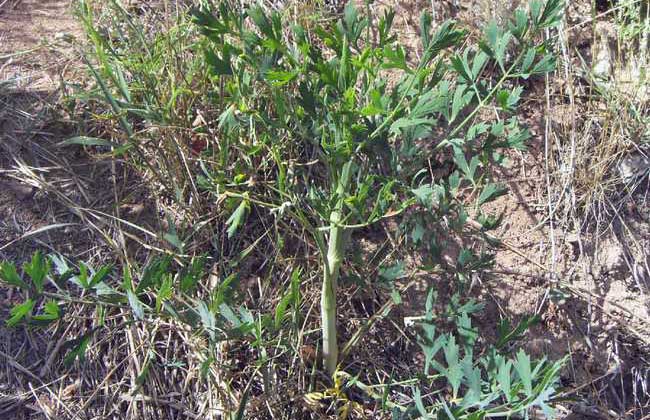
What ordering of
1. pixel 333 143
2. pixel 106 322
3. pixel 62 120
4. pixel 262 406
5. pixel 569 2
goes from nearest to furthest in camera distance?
pixel 333 143
pixel 262 406
pixel 106 322
pixel 62 120
pixel 569 2

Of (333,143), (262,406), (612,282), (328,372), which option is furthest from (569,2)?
(262,406)

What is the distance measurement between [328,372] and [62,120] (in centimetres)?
110

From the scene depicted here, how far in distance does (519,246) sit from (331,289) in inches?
30.7

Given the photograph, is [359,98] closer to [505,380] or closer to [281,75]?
[281,75]

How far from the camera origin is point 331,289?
5.76 ft

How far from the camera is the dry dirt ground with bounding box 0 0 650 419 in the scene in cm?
210

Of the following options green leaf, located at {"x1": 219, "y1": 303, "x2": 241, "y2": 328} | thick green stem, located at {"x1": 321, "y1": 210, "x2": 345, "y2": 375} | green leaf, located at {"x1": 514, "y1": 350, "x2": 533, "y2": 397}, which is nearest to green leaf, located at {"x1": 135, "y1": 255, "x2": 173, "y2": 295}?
green leaf, located at {"x1": 219, "y1": 303, "x2": 241, "y2": 328}

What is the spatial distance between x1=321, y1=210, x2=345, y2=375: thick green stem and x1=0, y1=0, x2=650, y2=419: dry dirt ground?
515 mm

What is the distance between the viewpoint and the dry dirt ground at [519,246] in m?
2.10

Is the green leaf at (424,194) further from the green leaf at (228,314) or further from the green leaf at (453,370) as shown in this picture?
the green leaf at (228,314)

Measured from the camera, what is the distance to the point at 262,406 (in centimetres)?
189

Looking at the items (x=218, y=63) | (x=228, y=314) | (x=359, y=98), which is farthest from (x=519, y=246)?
(x=218, y=63)

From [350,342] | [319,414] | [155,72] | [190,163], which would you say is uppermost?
[155,72]

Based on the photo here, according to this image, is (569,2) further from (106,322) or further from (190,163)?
(106,322)
